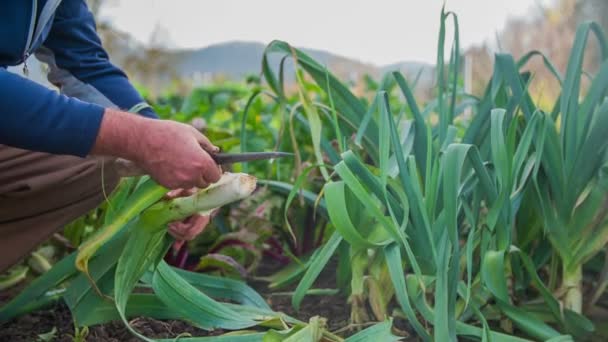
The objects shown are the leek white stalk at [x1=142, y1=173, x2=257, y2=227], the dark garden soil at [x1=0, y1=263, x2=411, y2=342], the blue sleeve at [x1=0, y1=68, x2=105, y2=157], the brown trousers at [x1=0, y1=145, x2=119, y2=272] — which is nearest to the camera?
the blue sleeve at [x1=0, y1=68, x2=105, y2=157]

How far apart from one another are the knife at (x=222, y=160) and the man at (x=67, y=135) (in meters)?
0.02

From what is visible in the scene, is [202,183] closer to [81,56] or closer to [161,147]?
[161,147]

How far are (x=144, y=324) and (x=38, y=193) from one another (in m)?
0.38

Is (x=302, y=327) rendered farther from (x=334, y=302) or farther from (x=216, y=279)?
(x=334, y=302)

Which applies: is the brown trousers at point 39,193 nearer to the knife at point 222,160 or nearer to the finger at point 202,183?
the knife at point 222,160

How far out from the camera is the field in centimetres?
140

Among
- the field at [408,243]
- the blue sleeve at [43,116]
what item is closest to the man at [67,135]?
the blue sleeve at [43,116]

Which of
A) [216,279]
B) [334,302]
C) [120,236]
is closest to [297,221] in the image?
[334,302]

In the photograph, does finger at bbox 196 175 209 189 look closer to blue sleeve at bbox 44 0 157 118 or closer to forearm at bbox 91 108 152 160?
forearm at bbox 91 108 152 160

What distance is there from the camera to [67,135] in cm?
122

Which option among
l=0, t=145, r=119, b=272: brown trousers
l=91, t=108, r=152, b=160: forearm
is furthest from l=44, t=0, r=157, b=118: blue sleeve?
l=91, t=108, r=152, b=160: forearm

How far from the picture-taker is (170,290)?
1.48 metres

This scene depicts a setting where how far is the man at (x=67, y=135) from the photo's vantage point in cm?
122

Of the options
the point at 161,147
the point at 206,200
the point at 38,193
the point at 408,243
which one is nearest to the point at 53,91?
the point at 161,147
